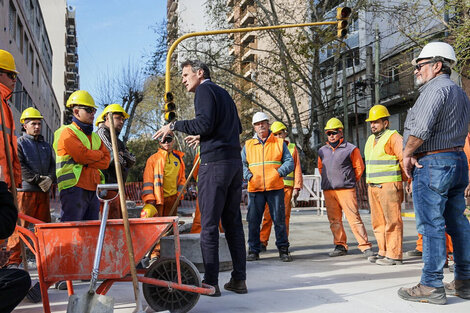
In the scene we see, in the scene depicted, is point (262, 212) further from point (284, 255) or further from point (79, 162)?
point (79, 162)

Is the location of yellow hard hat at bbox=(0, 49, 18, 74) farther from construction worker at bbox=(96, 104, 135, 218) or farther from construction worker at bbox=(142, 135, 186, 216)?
construction worker at bbox=(142, 135, 186, 216)

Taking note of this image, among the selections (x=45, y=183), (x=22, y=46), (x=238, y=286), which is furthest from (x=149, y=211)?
(x=22, y=46)

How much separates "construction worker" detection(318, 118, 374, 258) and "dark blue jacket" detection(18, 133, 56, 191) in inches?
160

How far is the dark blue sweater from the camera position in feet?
14.8

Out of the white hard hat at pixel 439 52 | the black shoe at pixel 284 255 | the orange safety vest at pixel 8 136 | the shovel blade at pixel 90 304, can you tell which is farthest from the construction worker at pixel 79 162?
the white hard hat at pixel 439 52

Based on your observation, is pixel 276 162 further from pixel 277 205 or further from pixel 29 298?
→ pixel 29 298

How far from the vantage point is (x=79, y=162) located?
17.5 feet

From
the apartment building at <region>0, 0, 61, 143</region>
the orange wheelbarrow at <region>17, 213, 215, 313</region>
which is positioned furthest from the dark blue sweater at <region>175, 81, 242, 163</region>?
the apartment building at <region>0, 0, 61, 143</region>

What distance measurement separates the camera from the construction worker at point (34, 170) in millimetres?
6629

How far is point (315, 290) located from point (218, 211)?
130 cm

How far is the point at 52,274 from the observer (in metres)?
3.79

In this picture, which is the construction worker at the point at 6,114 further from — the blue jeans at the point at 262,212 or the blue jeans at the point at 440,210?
the blue jeans at the point at 262,212

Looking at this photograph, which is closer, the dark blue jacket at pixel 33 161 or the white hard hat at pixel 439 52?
the white hard hat at pixel 439 52

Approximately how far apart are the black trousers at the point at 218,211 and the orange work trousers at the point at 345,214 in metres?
2.93
